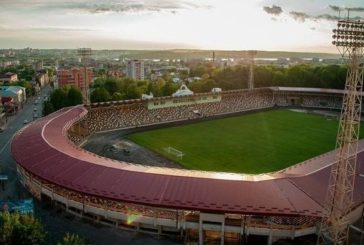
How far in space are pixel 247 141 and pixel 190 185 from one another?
21782mm

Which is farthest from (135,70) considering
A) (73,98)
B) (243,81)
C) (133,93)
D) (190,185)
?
(190,185)

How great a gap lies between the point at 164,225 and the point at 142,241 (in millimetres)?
1540

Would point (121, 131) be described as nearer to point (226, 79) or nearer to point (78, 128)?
point (78, 128)

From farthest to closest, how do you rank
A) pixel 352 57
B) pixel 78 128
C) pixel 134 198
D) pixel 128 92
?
pixel 128 92, pixel 78 128, pixel 134 198, pixel 352 57

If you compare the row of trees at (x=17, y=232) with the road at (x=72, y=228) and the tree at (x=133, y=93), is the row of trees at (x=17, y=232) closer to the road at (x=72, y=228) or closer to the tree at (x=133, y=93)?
the road at (x=72, y=228)

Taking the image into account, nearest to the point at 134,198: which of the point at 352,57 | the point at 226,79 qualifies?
the point at 352,57

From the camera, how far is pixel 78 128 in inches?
1789

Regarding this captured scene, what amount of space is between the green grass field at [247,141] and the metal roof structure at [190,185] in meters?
8.14

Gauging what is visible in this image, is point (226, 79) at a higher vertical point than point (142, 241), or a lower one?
higher

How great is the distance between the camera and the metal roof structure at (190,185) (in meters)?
22.4

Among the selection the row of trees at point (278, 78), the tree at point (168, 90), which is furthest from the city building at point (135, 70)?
the tree at point (168, 90)

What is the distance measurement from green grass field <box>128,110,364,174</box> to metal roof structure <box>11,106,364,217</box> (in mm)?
8140

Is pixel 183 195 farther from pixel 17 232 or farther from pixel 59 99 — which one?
pixel 59 99

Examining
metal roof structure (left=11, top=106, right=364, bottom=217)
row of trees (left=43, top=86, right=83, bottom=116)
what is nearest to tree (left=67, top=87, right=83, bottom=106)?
row of trees (left=43, top=86, right=83, bottom=116)
